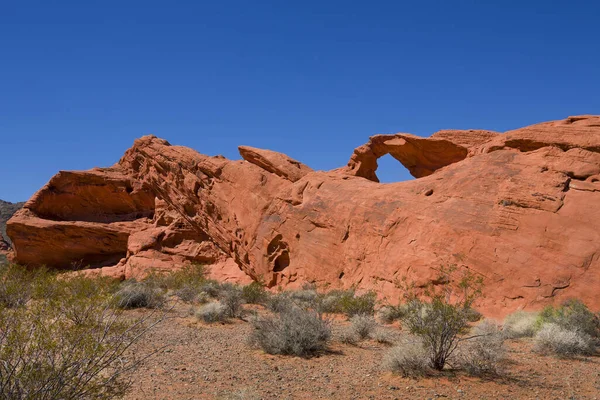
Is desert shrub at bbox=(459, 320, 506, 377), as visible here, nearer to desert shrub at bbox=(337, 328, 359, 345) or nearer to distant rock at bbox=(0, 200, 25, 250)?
desert shrub at bbox=(337, 328, 359, 345)

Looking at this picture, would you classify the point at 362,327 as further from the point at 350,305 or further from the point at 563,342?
the point at 563,342

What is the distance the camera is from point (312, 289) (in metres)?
18.1

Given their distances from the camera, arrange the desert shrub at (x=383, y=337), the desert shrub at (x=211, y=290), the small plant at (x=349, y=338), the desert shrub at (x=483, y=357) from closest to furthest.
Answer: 1. the desert shrub at (x=483, y=357)
2. the small plant at (x=349, y=338)
3. the desert shrub at (x=383, y=337)
4. the desert shrub at (x=211, y=290)

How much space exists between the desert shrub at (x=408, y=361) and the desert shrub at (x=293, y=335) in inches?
73.8

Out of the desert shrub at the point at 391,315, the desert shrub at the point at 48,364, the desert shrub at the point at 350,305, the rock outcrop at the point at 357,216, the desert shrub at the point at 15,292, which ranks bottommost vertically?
the desert shrub at the point at 391,315

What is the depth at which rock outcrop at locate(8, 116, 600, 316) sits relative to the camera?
44.2 feet

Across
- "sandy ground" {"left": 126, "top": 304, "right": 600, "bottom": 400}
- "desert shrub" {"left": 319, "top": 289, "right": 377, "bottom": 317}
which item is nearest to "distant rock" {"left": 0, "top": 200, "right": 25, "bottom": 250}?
"desert shrub" {"left": 319, "top": 289, "right": 377, "bottom": 317}

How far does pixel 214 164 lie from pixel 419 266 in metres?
13.4

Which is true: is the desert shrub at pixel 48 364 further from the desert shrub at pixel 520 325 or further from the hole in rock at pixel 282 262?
the hole in rock at pixel 282 262

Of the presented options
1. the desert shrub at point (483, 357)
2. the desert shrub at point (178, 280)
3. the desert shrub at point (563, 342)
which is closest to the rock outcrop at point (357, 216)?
the desert shrub at point (178, 280)

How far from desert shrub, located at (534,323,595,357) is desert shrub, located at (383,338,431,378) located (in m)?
2.94

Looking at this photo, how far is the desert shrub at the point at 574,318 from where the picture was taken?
10.1 metres

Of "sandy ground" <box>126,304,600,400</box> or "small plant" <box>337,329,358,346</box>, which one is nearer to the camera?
"sandy ground" <box>126,304,600,400</box>

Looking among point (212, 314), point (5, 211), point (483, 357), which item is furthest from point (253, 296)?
point (5, 211)
